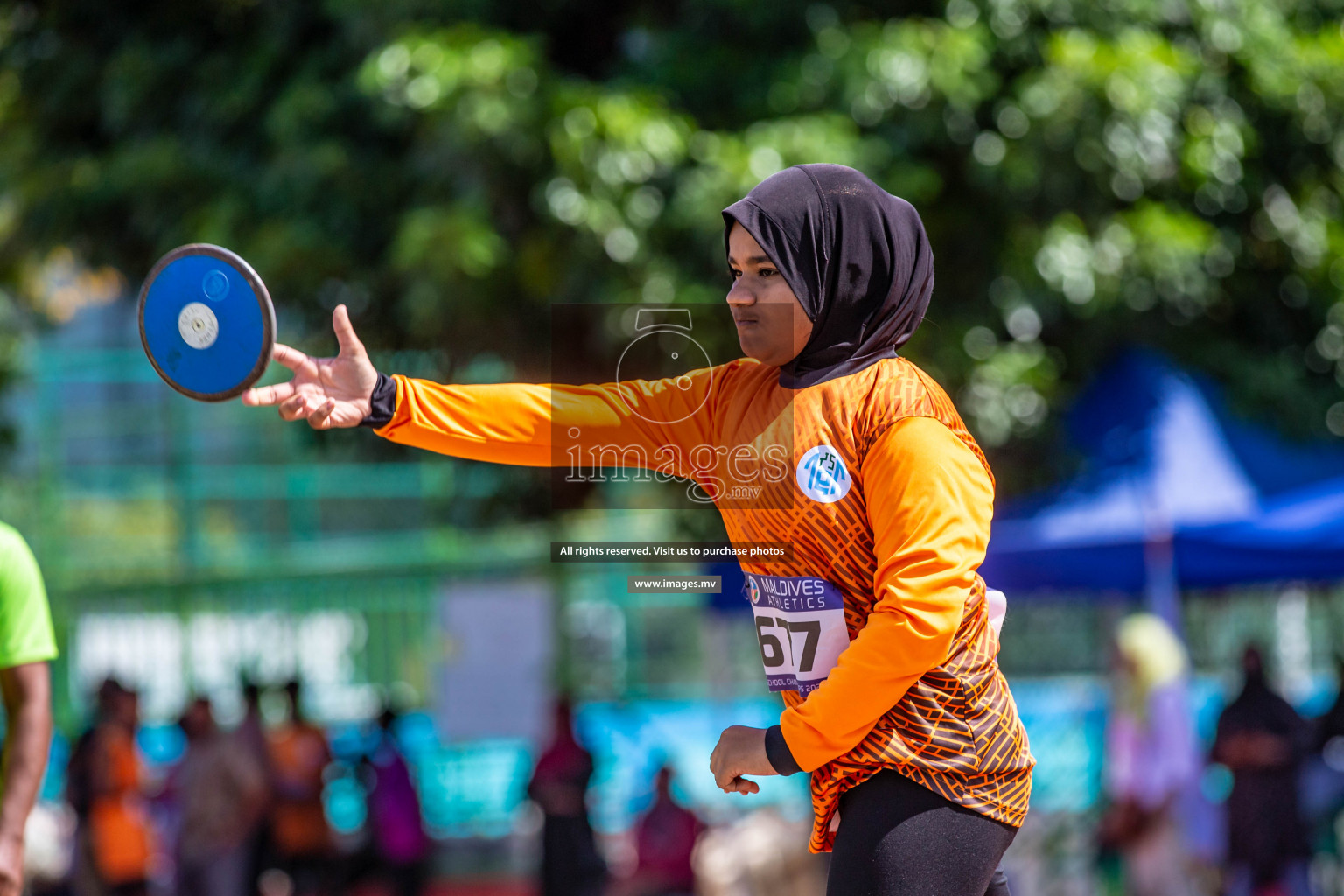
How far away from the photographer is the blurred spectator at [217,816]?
8.70 m

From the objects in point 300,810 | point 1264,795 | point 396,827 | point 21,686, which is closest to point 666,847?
point 396,827

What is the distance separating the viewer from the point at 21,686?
3.34 m

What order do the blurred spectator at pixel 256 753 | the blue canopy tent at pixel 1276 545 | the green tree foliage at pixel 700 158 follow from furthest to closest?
the blurred spectator at pixel 256 753 → the blue canopy tent at pixel 1276 545 → the green tree foliage at pixel 700 158

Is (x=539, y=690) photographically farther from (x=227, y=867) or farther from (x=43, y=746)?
(x=43, y=746)

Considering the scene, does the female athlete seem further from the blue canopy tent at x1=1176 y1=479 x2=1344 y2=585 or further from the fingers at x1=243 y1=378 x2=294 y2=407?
the blue canopy tent at x1=1176 y1=479 x2=1344 y2=585

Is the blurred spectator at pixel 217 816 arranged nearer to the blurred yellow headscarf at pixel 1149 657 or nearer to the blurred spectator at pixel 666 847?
the blurred spectator at pixel 666 847

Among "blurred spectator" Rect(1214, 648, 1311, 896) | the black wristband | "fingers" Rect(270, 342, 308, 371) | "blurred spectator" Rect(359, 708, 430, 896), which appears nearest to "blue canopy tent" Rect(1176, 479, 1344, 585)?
"blurred spectator" Rect(1214, 648, 1311, 896)

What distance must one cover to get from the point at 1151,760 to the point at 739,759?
5697 mm

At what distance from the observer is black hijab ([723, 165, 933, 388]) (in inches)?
91.9

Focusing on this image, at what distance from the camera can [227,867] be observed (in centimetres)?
873

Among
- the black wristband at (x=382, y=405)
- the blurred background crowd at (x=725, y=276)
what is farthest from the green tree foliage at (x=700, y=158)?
the black wristband at (x=382, y=405)

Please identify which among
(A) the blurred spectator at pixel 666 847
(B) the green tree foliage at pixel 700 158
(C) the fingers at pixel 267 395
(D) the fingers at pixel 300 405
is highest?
(B) the green tree foliage at pixel 700 158

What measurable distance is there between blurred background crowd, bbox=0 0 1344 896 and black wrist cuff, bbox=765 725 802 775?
1591mm

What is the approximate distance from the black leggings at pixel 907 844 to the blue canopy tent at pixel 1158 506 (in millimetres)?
4784
